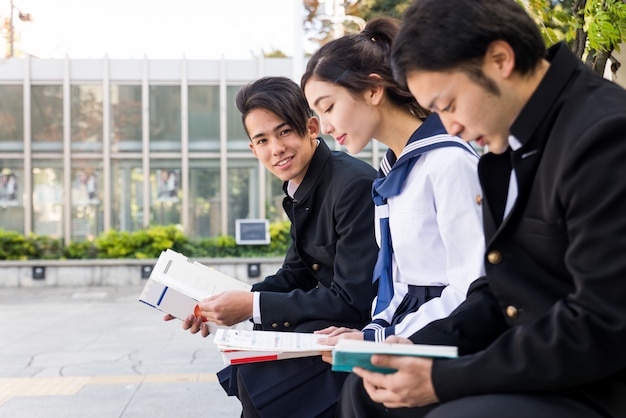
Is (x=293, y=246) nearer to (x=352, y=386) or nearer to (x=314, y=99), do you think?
(x=314, y=99)

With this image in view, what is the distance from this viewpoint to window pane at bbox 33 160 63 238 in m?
17.8

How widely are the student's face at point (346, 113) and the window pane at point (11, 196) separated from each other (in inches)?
660

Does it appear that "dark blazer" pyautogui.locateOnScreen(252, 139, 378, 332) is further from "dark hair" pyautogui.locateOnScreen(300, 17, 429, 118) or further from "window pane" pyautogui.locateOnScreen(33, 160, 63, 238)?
"window pane" pyautogui.locateOnScreen(33, 160, 63, 238)

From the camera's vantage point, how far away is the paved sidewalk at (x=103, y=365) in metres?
4.64

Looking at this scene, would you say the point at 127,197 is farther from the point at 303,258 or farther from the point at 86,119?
the point at 303,258

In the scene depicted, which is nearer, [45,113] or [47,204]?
[47,204]

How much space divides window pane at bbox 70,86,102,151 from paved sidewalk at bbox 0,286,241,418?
7.39 m

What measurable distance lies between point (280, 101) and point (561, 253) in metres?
1.68

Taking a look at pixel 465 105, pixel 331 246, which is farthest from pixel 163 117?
pixel 465 105

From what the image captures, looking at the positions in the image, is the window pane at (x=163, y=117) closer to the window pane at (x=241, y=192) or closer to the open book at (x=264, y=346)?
the window pane at (x=241, y=192)

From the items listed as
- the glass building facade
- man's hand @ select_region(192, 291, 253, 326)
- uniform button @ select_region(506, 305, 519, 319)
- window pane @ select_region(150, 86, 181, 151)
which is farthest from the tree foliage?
window pane @ select_region(150, 86, 181, 151)

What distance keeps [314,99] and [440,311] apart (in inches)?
33.3

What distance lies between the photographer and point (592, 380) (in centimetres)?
140

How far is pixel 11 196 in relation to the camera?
58.1ft
